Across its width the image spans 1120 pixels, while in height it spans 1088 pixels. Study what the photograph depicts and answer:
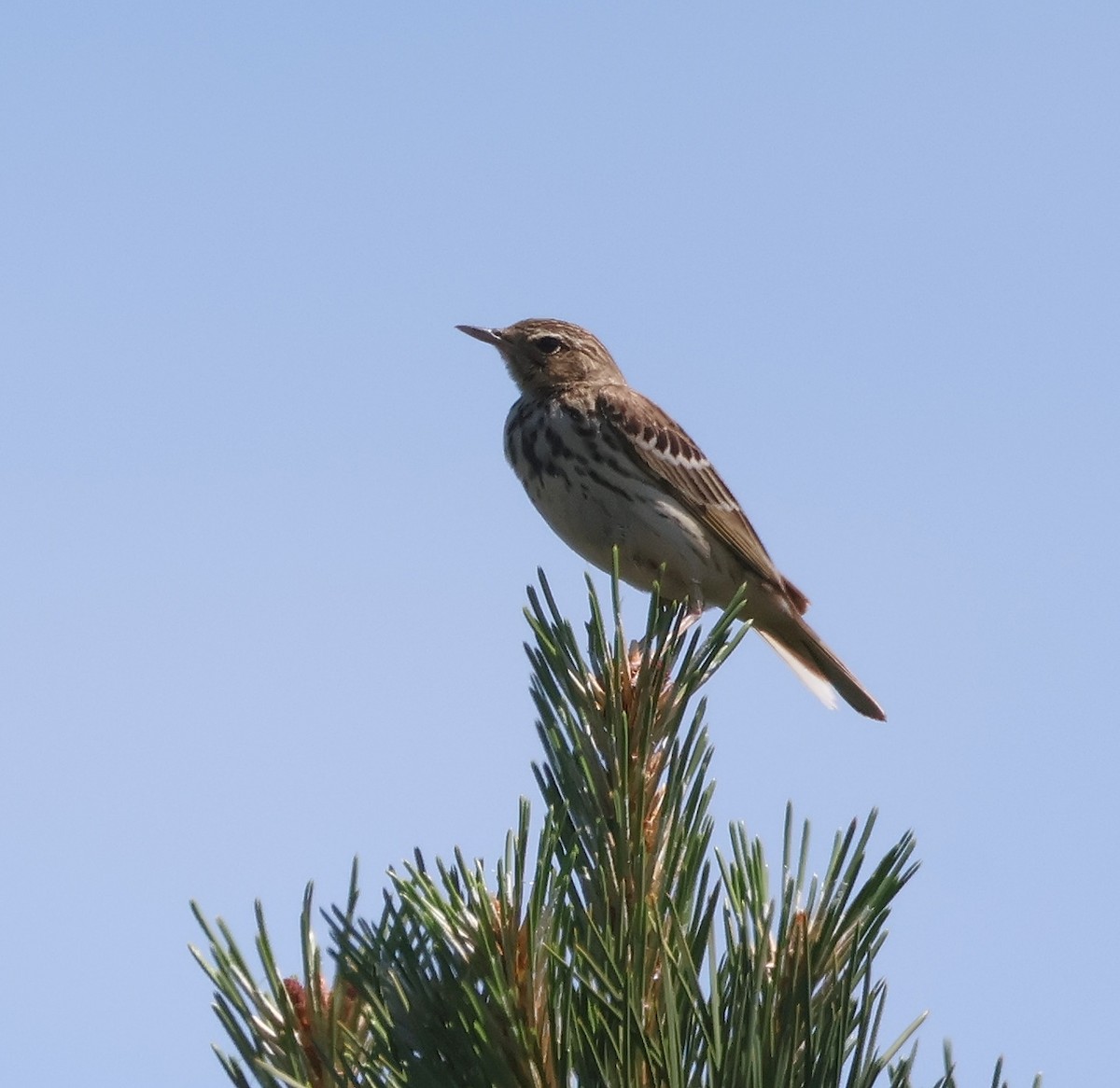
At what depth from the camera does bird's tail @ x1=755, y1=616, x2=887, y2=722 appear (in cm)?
841

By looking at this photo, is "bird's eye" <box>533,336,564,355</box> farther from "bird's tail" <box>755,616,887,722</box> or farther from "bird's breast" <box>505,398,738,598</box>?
"bird's tail" <box>755,616,887,722</box>

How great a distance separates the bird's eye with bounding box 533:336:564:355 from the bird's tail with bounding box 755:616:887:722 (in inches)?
88.0

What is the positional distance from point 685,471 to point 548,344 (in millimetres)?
1522

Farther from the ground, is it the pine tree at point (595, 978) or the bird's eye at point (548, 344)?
the bird's eye at point (548, 344)

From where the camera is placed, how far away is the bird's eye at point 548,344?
30.7ft

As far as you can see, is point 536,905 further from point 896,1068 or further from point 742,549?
point 742,549

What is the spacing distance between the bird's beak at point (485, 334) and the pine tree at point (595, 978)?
22.1 feet

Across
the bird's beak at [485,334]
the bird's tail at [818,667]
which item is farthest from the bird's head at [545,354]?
the bird's tail at [818,667]

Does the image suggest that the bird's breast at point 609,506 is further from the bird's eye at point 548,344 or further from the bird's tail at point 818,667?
the bird's eye at point 548,344

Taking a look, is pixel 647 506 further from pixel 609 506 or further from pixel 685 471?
pixel 685 471

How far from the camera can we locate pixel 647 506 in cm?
774

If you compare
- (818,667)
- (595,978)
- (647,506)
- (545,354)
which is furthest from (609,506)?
(595,978)

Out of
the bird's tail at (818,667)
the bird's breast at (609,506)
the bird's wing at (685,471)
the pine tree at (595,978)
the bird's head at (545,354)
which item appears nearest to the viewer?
the pine tree at (595,978)

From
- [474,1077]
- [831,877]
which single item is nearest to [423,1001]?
[474,1077]
